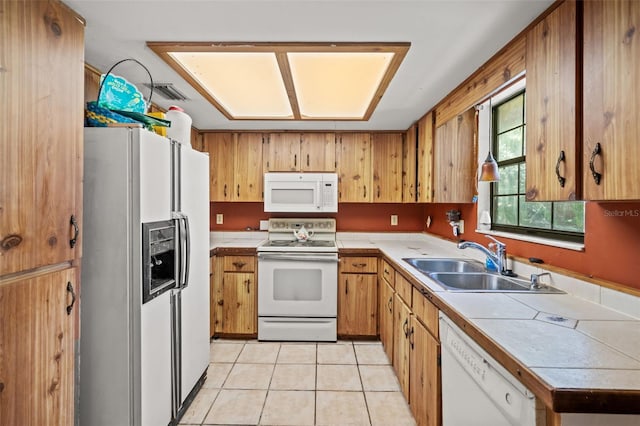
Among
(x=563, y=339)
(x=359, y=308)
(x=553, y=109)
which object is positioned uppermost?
(x=553, y=109)

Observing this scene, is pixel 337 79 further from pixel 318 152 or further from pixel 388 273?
pixel 388 273

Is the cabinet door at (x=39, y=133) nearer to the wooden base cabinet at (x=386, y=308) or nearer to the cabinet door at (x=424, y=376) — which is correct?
the cabinet door at (x=424, y=376)

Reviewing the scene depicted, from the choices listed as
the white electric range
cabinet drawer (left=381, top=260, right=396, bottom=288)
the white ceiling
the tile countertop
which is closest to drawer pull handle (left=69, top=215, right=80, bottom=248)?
the white ceiling

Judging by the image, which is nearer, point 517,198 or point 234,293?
point 517,198

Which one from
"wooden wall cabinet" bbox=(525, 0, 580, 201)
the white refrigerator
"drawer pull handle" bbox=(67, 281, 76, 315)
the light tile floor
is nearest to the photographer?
"wooden wall cabinet" bbox=(525, 0, 580, 201)

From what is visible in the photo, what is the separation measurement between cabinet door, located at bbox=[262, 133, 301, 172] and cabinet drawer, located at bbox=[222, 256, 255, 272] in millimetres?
991

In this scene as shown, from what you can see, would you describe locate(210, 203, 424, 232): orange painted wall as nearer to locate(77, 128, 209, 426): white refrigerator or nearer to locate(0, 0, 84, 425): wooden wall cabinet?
locate(77, 128, 209, 426): white refrigerator

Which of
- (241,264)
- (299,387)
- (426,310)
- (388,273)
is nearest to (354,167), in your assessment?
(388,273)

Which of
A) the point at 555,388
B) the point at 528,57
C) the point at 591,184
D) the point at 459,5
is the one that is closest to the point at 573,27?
the point at 528,57

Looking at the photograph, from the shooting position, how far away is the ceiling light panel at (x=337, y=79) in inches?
→ 70.2

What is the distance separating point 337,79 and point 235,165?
1688 mm

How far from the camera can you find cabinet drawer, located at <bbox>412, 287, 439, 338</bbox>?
1473 millimetres

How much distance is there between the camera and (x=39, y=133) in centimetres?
112

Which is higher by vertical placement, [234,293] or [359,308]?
[234,293]
